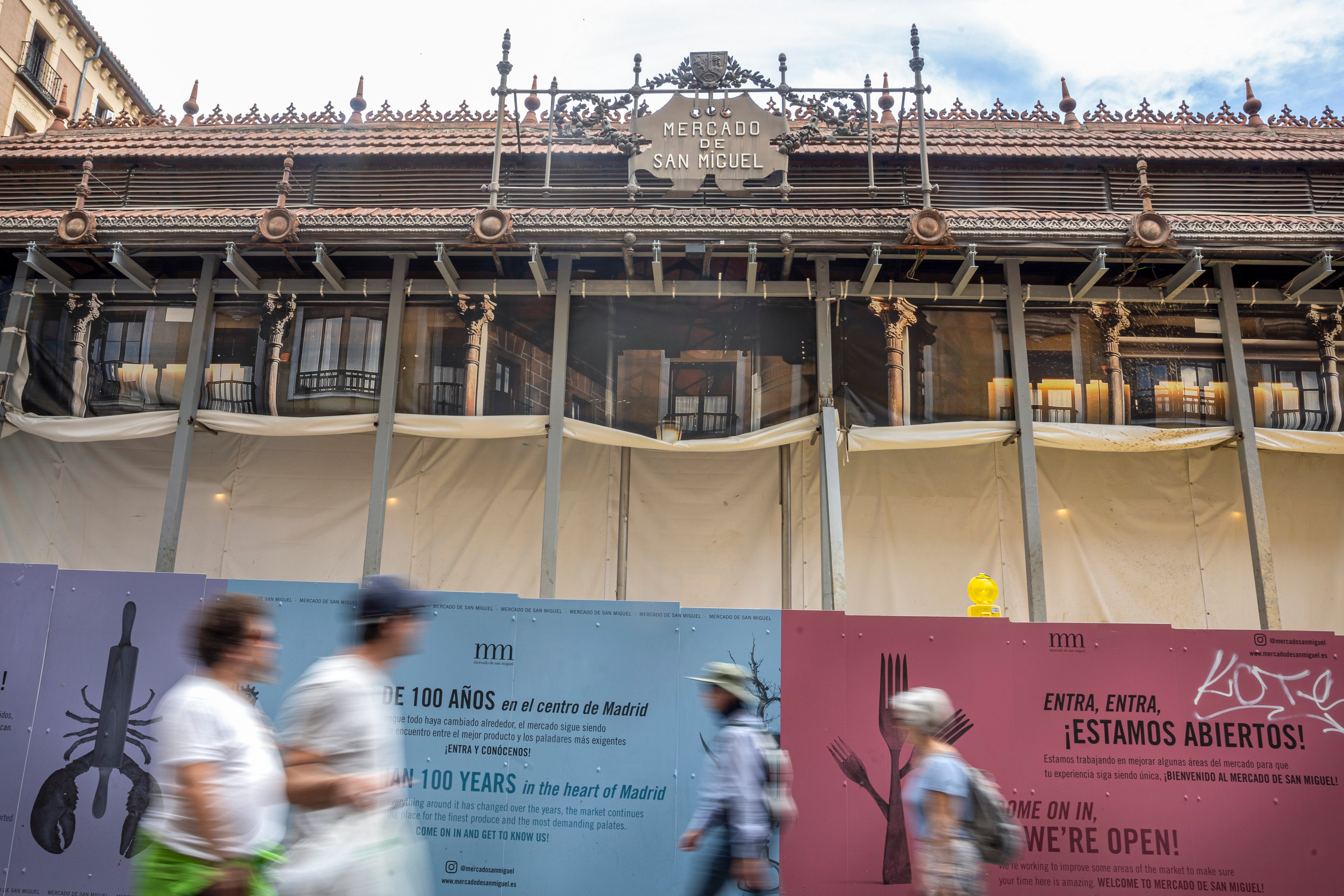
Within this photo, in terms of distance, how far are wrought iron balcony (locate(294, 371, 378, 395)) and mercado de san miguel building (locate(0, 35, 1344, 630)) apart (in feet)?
0.16

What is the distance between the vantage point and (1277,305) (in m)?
9.62

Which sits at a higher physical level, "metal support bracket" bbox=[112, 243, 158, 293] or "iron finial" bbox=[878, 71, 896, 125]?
"iron finial" bbox=[878, 71, 896, 125]

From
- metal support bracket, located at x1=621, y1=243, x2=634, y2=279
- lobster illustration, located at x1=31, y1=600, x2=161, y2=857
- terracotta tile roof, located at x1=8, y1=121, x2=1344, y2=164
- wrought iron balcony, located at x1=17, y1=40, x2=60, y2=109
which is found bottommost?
lobster illustration, located at x1=31, y1=600, x2=161, y2=857

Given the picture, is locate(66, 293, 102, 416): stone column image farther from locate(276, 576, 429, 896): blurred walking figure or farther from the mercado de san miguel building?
→ locate(276, 576, 429, 896): blurred walking figure

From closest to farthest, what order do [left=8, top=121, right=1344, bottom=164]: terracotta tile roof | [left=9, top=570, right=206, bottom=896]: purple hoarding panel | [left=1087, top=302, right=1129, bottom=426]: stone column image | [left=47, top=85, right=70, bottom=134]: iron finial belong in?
[left=9, top=570, right=206, bottom=896]: purple hoarding panel
[left=1087, top=302, right=1129, bottom=426]: stone column image
[left=8, top=121, right=1344, bottom=164]: terracotta tile roof
[left=47, top=85, right=70, bottom=134]: iron finial

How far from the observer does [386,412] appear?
9.43 meters

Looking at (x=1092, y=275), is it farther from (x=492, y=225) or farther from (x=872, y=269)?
(x=492, y=225)

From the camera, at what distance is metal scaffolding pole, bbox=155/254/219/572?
906 centimetres

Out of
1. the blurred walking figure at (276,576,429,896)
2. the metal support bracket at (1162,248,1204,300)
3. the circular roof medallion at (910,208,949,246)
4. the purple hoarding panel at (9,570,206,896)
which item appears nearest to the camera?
the blurred walking figure at (276,576,429,896)

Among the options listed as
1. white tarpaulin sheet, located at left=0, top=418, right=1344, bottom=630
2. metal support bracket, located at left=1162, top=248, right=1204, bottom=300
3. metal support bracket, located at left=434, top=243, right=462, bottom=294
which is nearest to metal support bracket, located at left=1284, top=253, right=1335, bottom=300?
metal support bracket, located at left=1162, top=248, right=1204, bottom=300

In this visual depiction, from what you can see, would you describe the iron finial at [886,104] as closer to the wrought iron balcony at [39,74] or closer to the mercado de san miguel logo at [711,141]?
the mercado de san miguel logo at [711,141]

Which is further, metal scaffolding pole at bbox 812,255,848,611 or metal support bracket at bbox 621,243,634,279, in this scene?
metal support bracket at bbox 621,243,634,279

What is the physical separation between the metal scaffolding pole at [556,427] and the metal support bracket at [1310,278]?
318 inches

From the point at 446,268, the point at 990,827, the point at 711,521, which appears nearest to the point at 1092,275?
the point at 711,521
